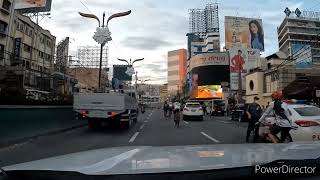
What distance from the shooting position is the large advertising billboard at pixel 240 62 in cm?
7569

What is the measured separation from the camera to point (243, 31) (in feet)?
293

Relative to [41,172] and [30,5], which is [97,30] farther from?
[41,172]

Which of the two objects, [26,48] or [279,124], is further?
[26,48]

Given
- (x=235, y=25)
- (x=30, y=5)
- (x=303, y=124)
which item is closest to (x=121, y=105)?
(x=303, y=124)

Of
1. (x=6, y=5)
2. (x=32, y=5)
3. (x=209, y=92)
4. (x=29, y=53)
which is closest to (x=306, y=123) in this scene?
(x=32, y=5)

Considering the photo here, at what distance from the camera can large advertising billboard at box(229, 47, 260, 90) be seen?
75688 millimetres

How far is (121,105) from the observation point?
22.3 m

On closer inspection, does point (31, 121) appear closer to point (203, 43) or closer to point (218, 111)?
point (218, 111)

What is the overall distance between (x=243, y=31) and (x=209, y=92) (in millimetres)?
15776

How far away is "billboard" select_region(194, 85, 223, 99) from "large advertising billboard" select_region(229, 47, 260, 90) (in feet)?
54.0

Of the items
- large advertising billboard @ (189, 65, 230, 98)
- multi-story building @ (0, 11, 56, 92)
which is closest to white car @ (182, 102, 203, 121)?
multi-story building @ (0, 11, 56, 92)

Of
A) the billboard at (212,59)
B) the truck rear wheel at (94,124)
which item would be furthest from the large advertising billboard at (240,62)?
the truck rear wheel at (94,124)

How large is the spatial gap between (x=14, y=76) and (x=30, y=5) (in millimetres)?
9501

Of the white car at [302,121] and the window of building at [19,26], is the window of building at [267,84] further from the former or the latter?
the white car at [302,121]
